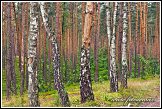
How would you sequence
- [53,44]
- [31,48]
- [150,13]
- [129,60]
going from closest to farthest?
1. [31,48]
2. [53,44]
3. [129,60]
4. [150,13]

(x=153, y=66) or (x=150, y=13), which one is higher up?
(x=150, y=13)

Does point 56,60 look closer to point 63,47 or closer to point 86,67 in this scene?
point 86,67

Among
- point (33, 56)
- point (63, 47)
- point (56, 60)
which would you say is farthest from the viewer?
point (63, 47)

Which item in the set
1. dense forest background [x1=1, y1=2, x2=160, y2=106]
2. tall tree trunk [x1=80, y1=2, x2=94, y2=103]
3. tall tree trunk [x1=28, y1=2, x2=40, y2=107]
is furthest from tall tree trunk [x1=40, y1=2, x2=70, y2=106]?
tall tree trunk [x1=28, y1=2, x2=40, y2=107]

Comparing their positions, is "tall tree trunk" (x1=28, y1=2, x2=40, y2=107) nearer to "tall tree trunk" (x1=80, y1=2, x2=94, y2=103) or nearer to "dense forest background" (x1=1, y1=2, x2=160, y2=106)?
"dense forest background" (x1=1, y1=2, x2=160, y2=106)

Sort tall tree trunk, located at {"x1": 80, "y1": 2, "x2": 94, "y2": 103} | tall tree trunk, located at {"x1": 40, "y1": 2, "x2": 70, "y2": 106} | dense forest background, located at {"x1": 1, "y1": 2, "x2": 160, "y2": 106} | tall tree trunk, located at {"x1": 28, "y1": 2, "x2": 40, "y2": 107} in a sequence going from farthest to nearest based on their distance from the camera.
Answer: dense forest background, located at {"x1": 1, "y1": 2, "x2": 160, "y2": 106} < tall tree trunk, located at {"x1": 80, "y1": 2, "x2": 94, "y2": 103} < tall tree trunk, located at {"x1": 40, "y1": 2, "x2": 70, "y2": 106} < tall tree trunk, located at {"x1": 28, "y1": 2, "x2": 40, "y2": 107}

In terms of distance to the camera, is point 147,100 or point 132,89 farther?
point 132,89

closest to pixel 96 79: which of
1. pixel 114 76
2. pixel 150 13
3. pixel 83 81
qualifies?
pixel 114 76

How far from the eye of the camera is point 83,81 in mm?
11078

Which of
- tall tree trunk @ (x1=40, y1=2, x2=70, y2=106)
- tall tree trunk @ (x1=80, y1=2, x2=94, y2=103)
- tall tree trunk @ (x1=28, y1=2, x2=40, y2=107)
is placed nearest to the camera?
tall tree trunk @ (x1=28, y1=2, x2=40, y2=107)

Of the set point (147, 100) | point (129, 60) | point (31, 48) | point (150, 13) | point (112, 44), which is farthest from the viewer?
point (150, 13)

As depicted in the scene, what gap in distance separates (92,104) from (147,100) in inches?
119

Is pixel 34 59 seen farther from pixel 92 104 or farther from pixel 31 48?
pixel 92 104

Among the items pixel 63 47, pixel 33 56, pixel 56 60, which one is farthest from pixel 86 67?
pixel 63 47
